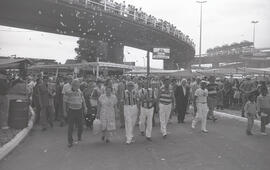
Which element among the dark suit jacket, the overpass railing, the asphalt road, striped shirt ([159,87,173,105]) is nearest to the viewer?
the asphalt road

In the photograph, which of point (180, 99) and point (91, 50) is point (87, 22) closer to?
point (180, 99)

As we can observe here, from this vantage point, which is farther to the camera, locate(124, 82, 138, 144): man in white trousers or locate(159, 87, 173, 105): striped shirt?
locate(159, 87, 173, 105): striped shirt

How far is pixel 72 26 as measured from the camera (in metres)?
32.7

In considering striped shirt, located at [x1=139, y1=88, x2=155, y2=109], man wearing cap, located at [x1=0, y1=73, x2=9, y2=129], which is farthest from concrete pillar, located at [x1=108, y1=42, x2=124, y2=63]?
striped shirt, located at [x1=139, y1=88, x2=155, y2=109]

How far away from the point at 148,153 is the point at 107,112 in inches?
76.5

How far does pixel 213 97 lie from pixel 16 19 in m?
19.4

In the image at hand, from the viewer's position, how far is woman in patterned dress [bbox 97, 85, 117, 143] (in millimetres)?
9406

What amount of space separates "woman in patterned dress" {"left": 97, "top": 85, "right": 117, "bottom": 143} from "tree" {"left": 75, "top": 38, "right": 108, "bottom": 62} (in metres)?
60.1

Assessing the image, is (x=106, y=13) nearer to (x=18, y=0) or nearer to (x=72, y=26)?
(x=72, y=26)

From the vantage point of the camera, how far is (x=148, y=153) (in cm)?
804

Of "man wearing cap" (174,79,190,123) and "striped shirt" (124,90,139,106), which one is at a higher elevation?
"striped shirt" (124,90,139,106)

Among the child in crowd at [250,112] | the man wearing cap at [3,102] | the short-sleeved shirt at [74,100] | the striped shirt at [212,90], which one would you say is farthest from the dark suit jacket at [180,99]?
the man wearing cap at [3,102]

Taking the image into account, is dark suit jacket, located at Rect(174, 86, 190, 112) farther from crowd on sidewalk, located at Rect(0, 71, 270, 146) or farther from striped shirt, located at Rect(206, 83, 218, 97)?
striped shirt, located at Rect(206, 83, 218, 97)

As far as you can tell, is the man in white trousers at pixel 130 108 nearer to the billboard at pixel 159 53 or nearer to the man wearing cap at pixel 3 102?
the man wearing cap at pixel 3 102
